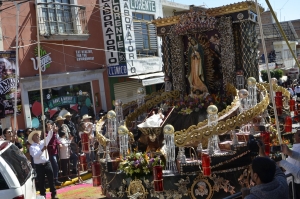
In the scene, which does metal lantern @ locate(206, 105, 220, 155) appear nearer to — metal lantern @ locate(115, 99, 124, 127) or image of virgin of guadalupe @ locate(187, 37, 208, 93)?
metal lantern @ locate(115, 99, 124, 127)

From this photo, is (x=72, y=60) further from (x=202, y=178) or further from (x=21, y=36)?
(x=202, y=178)

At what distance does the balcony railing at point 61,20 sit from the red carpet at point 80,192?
6.61 metres

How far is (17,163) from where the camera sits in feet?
20.7

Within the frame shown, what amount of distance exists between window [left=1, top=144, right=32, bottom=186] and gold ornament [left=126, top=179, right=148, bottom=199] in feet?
8.04

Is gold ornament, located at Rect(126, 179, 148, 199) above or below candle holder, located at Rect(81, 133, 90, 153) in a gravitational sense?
below

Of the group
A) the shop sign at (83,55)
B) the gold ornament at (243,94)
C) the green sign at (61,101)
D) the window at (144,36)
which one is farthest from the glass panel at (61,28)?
the gold ornament at (243,94)

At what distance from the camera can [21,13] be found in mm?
14398

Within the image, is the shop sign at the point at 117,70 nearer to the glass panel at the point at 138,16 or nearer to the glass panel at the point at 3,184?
the glass panel at the point at 138,16

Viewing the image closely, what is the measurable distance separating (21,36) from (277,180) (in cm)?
1236

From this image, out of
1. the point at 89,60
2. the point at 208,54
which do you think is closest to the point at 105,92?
the point at 89,60

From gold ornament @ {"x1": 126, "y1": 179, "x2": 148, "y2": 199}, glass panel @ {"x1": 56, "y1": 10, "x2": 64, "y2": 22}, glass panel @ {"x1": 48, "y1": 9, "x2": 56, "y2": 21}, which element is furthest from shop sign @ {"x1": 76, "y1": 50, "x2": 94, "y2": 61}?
gold ornament @ {"x1": 126, "y1": 179, "x2": 148, "y2": 199}

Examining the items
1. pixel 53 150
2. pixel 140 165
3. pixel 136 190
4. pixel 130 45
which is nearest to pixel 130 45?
pixel 130 45

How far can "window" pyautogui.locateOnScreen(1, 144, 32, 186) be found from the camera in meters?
5.97

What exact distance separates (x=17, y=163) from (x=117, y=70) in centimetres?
1218
